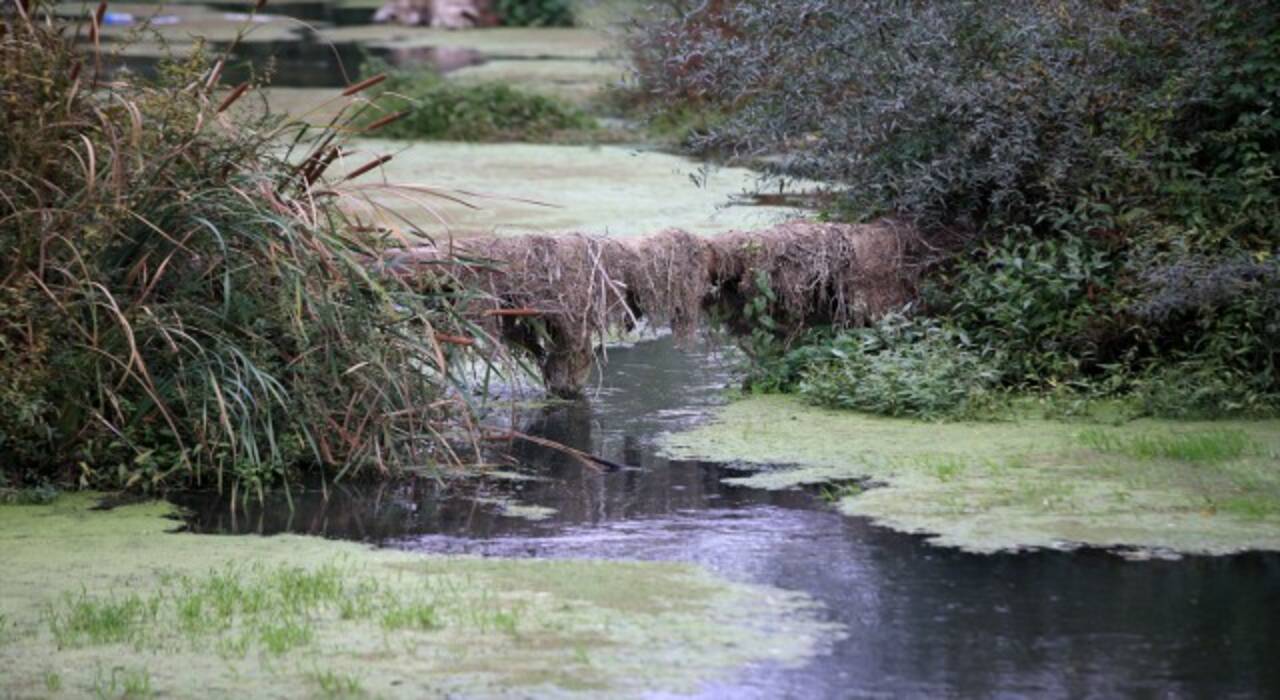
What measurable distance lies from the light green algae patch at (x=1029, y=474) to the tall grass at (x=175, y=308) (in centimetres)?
128

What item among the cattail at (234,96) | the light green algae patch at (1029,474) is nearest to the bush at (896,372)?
the light green algae patch at (1029,474)

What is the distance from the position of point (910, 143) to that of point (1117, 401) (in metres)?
1.60

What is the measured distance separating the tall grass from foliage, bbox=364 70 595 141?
10.1 m

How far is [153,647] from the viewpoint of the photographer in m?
5.16

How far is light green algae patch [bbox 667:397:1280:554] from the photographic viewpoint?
6.29 metres

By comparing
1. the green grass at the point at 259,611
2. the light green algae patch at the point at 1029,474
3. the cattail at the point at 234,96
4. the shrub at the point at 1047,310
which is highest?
the cattail at the point at 234,96

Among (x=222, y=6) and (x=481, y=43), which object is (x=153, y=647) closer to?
(x=481, y=43)

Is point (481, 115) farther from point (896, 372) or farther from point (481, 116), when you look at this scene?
point (896, 372)

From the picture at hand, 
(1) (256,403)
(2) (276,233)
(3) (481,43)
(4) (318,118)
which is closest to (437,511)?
(1) (256,403)

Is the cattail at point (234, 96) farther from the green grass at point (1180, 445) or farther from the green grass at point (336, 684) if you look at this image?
the green grass at point (1180, 445)

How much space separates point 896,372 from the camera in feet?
26.5

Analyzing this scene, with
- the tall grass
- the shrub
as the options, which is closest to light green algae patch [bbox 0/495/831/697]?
the tall grass

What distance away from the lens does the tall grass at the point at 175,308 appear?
6.82 meters

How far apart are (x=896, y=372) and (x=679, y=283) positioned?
1.08 metres
